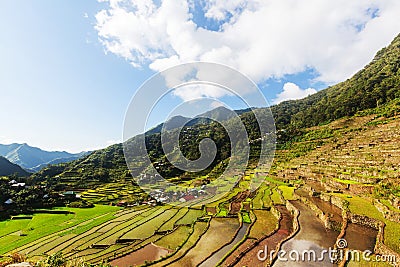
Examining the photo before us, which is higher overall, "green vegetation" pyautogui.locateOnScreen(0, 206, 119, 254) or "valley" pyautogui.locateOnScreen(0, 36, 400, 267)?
"valley" pyautogui.locateOnScreen(0, 36, 400, 267)

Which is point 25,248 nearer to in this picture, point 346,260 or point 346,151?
point 346,260

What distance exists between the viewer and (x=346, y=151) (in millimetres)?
25594

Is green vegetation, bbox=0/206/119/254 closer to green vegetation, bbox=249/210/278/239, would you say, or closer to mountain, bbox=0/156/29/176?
green vegetation, bbox=249/210/278/239

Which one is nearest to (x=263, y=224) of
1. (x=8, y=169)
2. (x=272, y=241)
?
(x=272, y=241)

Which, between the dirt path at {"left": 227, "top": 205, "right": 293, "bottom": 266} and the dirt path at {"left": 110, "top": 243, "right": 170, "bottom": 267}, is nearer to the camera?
the dirt path at {"left": 227, "top": 205, "right": 293, "bottom": 266}

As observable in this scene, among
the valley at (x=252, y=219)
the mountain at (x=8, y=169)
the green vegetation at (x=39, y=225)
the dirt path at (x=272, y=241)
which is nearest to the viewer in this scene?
the dirt path at (x=272, y=241)

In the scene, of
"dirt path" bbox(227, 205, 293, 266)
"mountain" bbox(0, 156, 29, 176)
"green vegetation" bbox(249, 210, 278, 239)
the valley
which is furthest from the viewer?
"mountain" bbox(0, 156, 29, 176)

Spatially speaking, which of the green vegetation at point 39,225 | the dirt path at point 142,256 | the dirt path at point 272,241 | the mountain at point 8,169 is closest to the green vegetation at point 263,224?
the dirt path at point 272,241

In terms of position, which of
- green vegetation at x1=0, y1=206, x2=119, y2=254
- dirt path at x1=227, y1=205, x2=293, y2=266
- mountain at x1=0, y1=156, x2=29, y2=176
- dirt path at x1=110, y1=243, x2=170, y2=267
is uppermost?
mountain at x1=0, y1=156, x2=29, y2=176

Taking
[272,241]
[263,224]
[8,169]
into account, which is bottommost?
[272,241]

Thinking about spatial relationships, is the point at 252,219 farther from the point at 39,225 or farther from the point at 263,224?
the point at 39,225

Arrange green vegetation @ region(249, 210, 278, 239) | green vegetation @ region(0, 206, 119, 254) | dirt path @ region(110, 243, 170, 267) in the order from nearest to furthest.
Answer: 1. dirt path @ region(110, 243, 170, 267)
2. green vegetation @ region(249, 210, 278, 239)
3. green vegetation @ region(0, 206, 119, 254)

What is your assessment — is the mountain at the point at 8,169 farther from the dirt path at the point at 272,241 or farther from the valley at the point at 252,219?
the dirt path at the point at 272,241

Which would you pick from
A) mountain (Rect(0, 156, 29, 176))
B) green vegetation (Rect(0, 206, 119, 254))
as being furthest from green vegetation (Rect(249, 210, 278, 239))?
mountain (Rect(0, 156, 29, 176))
